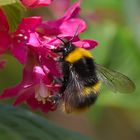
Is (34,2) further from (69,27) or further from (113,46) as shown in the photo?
(113,46)

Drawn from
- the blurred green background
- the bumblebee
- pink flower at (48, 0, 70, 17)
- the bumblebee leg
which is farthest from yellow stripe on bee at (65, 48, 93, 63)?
pink flower at (48, 0, 70, 17)

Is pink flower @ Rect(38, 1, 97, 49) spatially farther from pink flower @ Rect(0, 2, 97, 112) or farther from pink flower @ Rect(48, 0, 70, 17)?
pink flower @ Rect(48, 0, 70, 17)

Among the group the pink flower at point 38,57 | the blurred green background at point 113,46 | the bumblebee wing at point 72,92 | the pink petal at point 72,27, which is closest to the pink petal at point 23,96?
the pink flower at point 38,57

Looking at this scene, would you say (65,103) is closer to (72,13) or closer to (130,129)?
(72,13)

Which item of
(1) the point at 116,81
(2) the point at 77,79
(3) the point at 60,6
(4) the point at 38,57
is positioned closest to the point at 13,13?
(4) the point at 38,57

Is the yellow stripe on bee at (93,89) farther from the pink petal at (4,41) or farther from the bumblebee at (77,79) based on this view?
the pink petal at (4,41)

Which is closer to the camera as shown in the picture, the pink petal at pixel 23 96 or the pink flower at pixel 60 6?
the pink petal at pixel 23 96

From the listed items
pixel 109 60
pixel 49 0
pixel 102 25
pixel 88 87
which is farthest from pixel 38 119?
pixel 102 25
